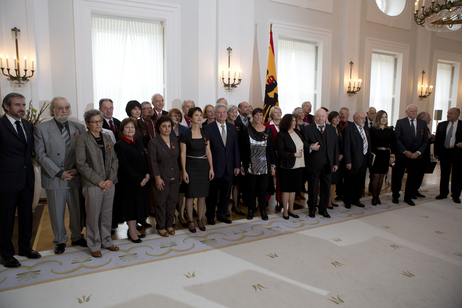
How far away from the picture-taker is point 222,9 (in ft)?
20.0

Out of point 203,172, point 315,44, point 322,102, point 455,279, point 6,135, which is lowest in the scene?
point 455,279

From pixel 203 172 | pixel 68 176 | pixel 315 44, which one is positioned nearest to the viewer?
pixel 68 176

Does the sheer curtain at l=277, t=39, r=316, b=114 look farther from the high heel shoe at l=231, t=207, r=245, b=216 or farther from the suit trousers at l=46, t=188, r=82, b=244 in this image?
the suit trousers at l=46, t=188, r=82, b=244

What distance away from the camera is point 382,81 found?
9.10 meters

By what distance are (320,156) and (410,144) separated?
6.62 feet

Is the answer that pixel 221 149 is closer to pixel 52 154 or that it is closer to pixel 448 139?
pixel 52 154

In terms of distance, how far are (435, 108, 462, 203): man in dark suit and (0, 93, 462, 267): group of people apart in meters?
0.02

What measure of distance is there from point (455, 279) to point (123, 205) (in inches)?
138

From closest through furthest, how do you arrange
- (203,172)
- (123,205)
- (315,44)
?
1. (123,205)
2. (203,172)
3. (315,44)

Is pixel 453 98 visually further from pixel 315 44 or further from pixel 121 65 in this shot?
pixel 121 65

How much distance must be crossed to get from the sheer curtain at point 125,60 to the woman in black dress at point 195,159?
281cm

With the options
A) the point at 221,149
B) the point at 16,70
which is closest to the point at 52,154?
the point at 221,149

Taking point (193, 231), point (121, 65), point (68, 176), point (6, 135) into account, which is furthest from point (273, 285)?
point (121, 65)

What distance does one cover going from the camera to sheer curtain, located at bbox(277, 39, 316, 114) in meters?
7.57
